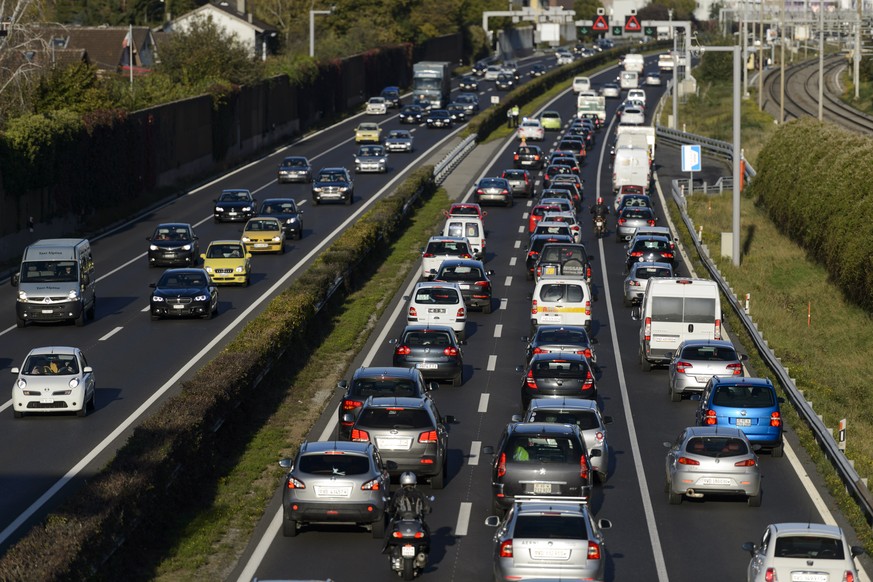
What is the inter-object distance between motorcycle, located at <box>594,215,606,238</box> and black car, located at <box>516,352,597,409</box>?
2927cm

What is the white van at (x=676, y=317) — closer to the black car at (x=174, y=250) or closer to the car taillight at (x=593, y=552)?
the car taillight at (x=593, y=552)

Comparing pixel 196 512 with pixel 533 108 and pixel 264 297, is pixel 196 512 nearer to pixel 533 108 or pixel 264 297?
pixel 264 297

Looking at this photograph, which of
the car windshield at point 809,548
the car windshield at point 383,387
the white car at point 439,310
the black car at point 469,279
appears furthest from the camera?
the black car at point 469,279

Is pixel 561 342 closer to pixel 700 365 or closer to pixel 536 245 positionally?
pixel 700 365

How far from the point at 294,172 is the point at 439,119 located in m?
30.5

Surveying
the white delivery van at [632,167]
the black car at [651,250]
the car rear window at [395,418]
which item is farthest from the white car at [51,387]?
the white delivery van at [632,167]

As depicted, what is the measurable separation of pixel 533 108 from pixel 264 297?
3080 inches

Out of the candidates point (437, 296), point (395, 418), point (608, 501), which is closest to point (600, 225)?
point (437, 296)

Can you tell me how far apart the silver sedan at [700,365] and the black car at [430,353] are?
5.00 metres

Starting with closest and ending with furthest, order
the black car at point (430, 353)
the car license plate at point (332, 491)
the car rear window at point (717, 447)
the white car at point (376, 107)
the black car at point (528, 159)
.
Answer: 1. the car license plate at point (332, 491)
2. the car rear window at point (717, 447)
3. the black car at point (430, 353)
4. the black car at point (528, 159)
5. the white car at point (376, 107)

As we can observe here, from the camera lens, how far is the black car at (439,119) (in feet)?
344

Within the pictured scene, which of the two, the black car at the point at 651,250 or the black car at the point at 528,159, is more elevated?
the black car at the point at 528,159

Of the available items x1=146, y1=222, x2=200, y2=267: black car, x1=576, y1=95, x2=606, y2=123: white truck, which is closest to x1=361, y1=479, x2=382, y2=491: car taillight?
x1=146, y1=222, x2=200, y2=267: black car

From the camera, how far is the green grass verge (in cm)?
2098
